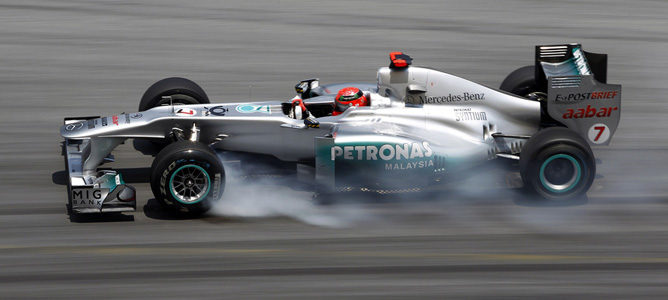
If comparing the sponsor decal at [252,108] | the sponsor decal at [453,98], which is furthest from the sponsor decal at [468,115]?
the sponsor decal at [252,108]

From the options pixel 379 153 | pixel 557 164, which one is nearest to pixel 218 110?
pixel 379 153

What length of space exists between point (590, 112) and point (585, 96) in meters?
0.18

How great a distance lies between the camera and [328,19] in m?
15.7

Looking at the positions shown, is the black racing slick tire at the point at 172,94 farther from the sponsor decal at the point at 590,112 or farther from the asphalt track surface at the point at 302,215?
the sponsor decal at the point at 590,112

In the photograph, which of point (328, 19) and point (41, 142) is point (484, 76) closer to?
point (328, 19)

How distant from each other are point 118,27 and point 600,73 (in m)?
9.00

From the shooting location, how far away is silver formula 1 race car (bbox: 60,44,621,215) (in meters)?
7.92

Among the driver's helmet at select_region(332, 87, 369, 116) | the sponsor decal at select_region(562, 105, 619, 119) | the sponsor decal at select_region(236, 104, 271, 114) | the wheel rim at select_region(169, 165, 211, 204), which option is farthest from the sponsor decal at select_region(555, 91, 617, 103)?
the wheel rim at select_region(169, 165, 211, 204)

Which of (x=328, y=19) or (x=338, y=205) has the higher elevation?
(x=328, y=19)

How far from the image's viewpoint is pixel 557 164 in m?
8.34

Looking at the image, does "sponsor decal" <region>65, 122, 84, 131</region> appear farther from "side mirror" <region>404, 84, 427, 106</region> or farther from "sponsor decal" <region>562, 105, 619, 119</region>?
"sponsor decal" <region>562, 105, 619, 119</region>

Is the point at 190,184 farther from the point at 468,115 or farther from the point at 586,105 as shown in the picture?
the point at 586,105

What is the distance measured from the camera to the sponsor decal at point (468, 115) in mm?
8758

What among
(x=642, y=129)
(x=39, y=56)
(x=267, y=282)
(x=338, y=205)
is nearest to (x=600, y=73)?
(x=642, y=129)
